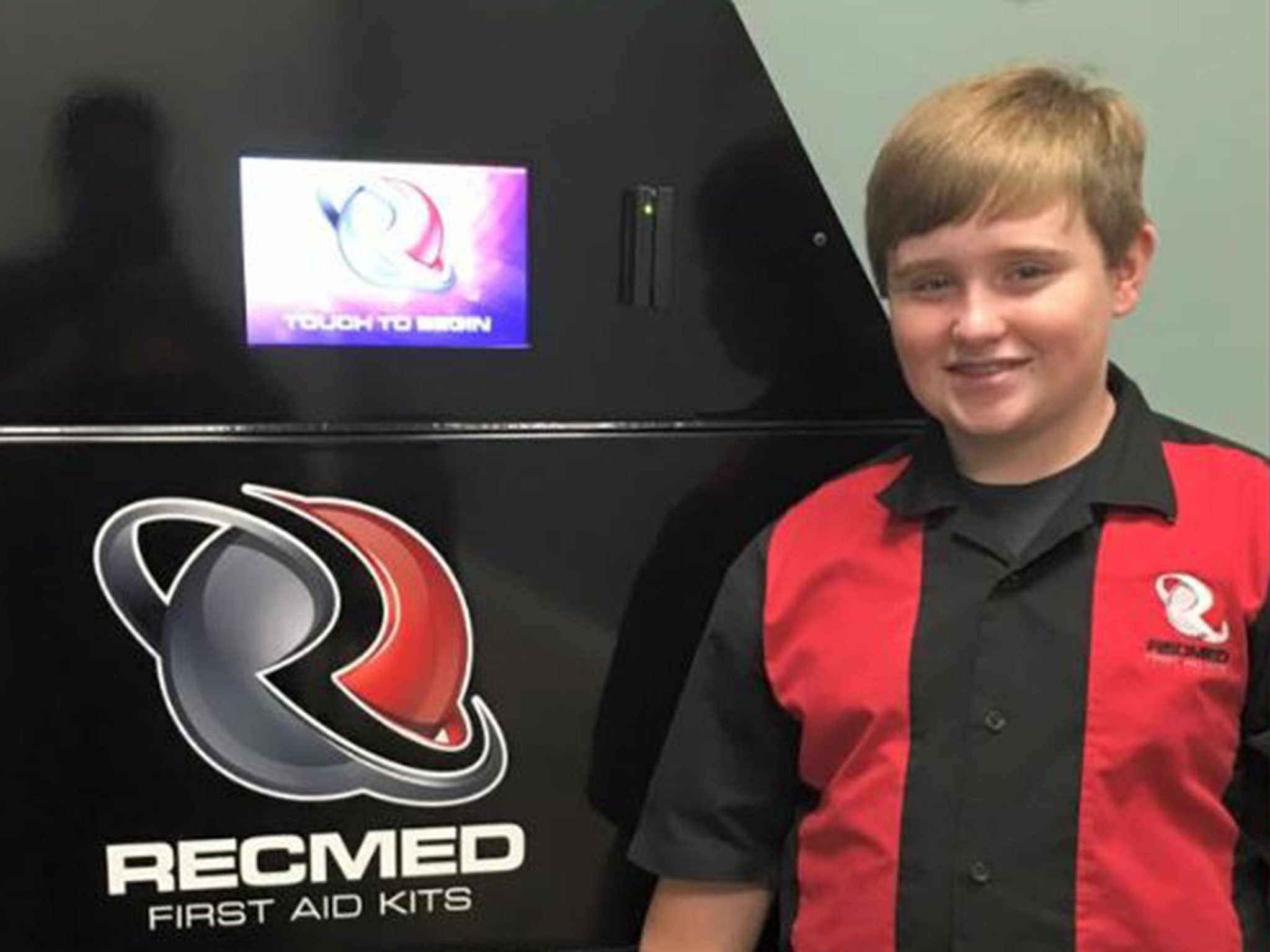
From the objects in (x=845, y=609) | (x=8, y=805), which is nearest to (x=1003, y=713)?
(x=845, y=609)

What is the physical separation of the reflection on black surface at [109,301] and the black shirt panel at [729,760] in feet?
1.41

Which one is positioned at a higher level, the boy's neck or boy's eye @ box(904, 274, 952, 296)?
boy's eye @ box(904, 274, 952, 296)

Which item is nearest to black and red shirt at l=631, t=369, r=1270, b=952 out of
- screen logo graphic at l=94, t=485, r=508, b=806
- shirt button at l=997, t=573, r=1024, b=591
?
shirt button at l=997, t=573, r=1024, b=591

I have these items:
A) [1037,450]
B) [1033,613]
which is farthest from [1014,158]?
[1033,613]

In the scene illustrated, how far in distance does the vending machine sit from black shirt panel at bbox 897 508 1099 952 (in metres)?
0.24

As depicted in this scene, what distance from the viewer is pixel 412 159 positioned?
3.50 ft

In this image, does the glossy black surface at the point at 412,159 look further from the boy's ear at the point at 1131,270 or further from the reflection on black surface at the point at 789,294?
the boy's ear at the point at 1131,270

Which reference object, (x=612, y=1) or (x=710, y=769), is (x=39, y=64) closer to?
(x=612, y=1)

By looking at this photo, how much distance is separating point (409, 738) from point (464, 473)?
0.23m

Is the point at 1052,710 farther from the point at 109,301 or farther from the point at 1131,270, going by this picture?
the point at 109,301

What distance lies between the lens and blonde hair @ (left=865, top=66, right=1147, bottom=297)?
948mm

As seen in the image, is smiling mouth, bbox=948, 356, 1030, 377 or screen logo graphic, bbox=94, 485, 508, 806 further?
screen logo graphic, bbox=94, 485, 508, 806

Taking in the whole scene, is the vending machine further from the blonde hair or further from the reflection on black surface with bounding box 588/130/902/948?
the blonde hair

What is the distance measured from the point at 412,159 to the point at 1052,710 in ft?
2.08
